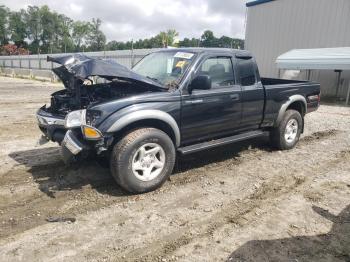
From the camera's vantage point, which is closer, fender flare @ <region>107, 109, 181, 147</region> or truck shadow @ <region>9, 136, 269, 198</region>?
fender flare @ <region>107, 109, 181, 147</region>

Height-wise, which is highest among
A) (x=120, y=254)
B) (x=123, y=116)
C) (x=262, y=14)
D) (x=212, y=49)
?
(x=262, y=14)

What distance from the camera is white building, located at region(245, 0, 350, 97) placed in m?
18.4

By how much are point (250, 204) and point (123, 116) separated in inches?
77.0

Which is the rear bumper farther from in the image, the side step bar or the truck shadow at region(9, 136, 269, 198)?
the truck shadow at region(9, 136, 269, 198)

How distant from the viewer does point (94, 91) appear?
5289 mm

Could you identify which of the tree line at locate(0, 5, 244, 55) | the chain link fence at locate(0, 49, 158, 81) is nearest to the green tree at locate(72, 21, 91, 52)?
the tree line at locate(0, 5, 244, 55)

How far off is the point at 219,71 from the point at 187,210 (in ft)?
7.93

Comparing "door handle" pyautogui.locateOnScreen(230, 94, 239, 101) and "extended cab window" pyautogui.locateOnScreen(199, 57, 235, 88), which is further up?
"extended cab window" pyautogui.locateOnScreen(199, 57, 235, 88)

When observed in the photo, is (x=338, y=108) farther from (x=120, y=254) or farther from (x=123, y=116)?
(x=120, y=254)

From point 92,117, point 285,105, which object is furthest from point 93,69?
point 285,105

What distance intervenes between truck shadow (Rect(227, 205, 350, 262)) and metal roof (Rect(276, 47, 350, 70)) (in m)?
13.4

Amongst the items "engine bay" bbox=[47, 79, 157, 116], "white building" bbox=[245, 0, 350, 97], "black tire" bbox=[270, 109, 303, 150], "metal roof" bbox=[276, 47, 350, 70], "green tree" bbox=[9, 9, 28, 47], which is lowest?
"black tire" bbox=[270, 109, 303, 150]

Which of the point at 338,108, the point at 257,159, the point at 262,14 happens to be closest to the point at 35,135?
the point at 257,159

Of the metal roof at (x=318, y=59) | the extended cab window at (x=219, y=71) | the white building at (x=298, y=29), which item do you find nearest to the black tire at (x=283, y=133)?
the extended cab window at (x=219, y=71)
